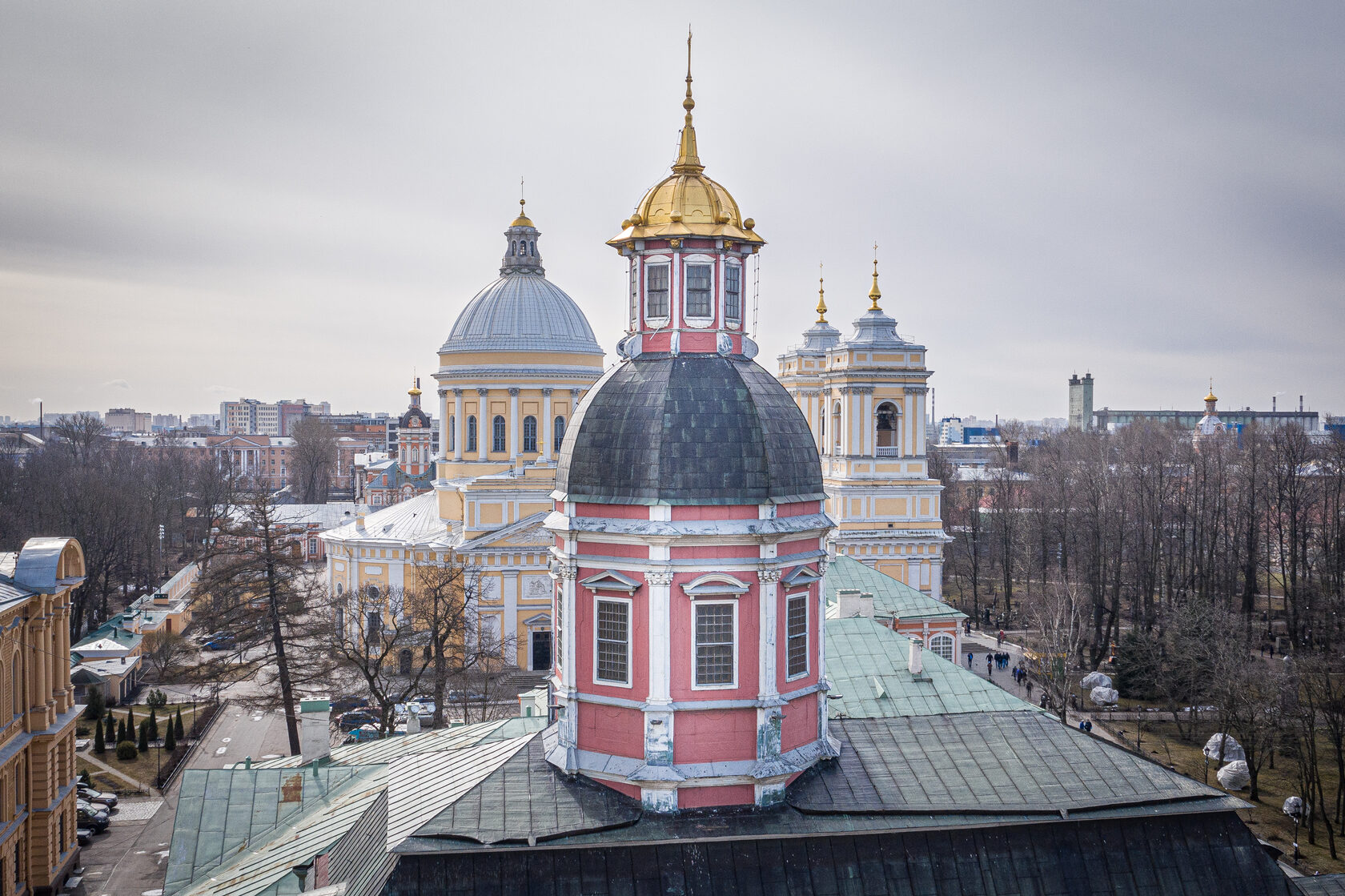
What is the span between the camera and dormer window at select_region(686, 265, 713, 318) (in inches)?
728

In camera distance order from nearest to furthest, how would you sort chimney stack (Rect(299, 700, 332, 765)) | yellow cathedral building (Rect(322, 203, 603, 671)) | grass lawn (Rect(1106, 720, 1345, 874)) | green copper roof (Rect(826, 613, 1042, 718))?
green copper roof (Rect(826, 613, 1042, 718)), chimney stack (Rect(299, 700, 332, 765)), grass lawn (Rect(1106, 720, 1345, 874)), yellow cathedral building (Rect(322, 203, 603, 671))

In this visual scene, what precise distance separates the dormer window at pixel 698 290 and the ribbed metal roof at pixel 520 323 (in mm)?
31772

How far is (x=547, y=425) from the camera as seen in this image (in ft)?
164

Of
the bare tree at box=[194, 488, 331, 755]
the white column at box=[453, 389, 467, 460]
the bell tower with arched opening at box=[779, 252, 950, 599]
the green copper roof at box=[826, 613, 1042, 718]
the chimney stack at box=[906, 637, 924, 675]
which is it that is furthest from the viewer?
the white column at box=[453, 389, 467, 460]

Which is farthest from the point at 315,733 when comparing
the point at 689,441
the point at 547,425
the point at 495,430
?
the point at 495,430

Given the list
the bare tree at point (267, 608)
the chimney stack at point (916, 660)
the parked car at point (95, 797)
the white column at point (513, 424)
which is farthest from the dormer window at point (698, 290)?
the white column at point (513, 424)

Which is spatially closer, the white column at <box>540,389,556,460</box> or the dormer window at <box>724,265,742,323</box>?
the dormer window at <box>724,265,742,323</box>

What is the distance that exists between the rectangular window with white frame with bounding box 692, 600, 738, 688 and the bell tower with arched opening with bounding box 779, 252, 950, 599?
26998mm

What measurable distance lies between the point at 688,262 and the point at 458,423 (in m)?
33.7

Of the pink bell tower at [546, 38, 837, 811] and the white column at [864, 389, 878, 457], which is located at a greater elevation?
the white column at [864, 389, 878, 457]

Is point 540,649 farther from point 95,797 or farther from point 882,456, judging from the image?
point 95,797

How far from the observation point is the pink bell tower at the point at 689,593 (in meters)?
16.5

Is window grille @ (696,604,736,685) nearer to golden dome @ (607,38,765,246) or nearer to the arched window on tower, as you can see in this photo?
golden dome @ (607,38,765,246)

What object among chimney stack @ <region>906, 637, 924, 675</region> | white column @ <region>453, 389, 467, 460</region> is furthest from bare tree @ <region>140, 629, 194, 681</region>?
chimney stack @ <region>906, 637, 924, 675</region>
